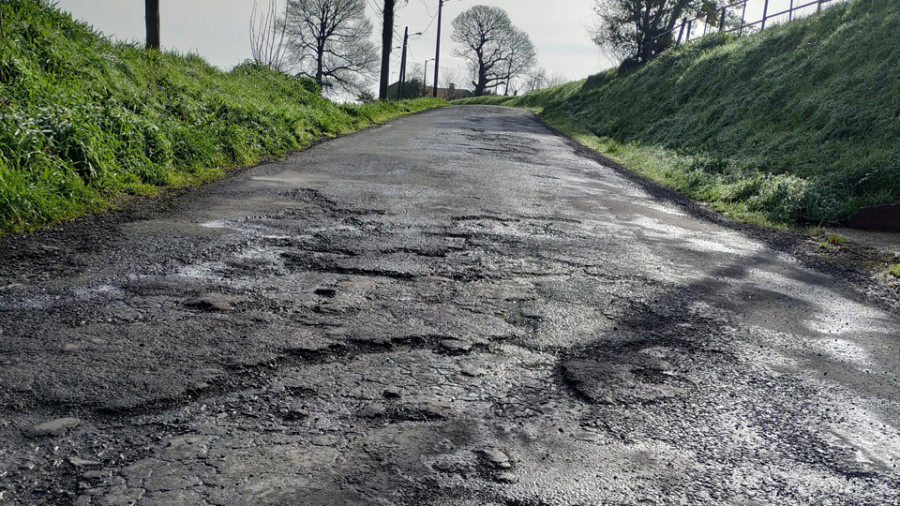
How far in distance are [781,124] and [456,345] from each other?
11.5 m

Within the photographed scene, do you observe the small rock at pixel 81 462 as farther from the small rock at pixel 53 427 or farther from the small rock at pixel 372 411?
the small rock at pixel 372 411

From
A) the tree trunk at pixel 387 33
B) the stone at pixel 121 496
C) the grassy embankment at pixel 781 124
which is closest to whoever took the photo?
the stone at pixel 121 496

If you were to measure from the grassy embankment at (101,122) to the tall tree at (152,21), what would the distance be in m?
0.94

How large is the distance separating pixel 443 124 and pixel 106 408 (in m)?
16.0

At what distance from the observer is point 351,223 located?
17.2 feet

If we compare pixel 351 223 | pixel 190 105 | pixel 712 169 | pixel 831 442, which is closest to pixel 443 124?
pixel 712 169

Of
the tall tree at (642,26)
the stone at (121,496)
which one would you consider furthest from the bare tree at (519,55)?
the stone at (121,496)

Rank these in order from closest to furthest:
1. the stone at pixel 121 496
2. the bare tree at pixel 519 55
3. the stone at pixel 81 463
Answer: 1. the stone at pixel 121 496
2. the stone at pixel 81 463
3. the bare tree at pixel 519 55

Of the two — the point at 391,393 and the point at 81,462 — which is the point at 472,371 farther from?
the point at 81,462

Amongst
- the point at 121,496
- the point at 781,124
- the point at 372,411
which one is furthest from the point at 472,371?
the point at 781,124

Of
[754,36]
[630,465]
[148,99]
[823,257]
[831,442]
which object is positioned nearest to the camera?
[630,465]

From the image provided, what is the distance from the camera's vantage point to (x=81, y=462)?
189 centimetres

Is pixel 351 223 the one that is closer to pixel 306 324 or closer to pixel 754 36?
pixel 306 324

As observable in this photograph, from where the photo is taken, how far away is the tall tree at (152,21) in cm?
1216
